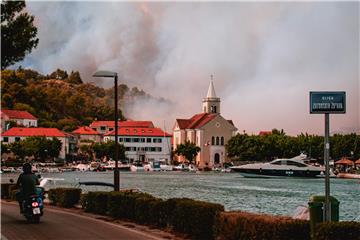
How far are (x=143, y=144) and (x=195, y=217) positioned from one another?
545 feet

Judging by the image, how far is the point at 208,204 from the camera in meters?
15.9

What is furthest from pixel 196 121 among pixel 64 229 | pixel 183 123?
pixel 64 229

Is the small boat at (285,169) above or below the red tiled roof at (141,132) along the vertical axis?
below

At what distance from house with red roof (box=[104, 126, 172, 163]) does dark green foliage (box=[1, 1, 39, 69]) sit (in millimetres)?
159552

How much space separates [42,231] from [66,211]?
6.85m

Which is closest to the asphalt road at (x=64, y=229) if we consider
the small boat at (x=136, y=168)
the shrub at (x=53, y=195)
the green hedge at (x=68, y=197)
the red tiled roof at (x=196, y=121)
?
the green hedge at (x=68, y=197)

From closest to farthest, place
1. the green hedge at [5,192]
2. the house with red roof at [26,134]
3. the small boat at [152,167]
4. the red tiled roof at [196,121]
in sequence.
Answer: the green hedge at [5,192]
the small boat at [152,167]
the house with red roof at [26,134]
the red tiled roof at [196,121]

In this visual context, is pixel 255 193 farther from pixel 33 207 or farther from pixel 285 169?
pixel 33 207

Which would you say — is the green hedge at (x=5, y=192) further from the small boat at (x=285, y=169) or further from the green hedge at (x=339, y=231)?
the small boat at (x=285, y=169)

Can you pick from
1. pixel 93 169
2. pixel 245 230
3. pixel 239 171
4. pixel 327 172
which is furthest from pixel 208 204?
pixel 93 169

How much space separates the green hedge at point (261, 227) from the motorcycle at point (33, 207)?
643 cm

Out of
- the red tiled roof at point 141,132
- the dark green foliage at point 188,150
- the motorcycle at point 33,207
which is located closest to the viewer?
the motorcycle at point 33,207

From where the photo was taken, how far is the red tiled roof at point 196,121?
185 m

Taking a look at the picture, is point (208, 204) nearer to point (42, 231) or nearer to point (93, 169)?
point (42, 231)
